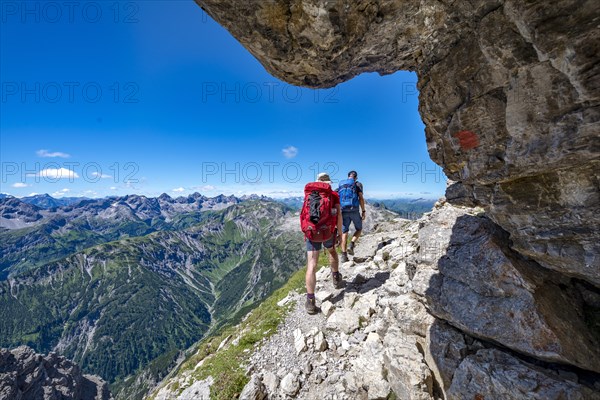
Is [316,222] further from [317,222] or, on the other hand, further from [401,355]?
[401,355]

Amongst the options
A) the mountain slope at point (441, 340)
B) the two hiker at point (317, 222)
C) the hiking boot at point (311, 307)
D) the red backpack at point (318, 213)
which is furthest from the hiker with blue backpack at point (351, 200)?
the hiking boot at point (311, 307)

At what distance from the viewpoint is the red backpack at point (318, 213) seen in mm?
10555

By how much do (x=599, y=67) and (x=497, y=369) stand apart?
6.32 meters

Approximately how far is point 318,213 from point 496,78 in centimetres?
676

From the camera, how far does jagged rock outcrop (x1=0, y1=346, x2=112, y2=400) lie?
58500 millimetres

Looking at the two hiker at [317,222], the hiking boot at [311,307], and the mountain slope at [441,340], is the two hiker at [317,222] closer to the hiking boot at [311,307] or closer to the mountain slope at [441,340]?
the hiking boot at [311,307]

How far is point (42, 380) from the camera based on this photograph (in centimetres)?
6531

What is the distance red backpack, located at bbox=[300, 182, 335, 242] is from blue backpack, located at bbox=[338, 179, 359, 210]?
4.11m

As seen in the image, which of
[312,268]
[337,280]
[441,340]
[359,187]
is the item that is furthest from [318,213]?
[359,187]

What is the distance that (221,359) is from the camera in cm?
→ 1012

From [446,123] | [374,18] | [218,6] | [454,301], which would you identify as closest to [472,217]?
[454,301]

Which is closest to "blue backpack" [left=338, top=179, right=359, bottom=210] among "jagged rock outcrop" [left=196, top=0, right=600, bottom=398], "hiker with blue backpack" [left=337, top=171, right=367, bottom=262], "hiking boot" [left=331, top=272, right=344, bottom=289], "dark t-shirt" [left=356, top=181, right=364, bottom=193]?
"hiker with blue backpack" [left=337, top=171, right=367, bottom=262]

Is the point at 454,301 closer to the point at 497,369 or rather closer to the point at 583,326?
the point at 497,369

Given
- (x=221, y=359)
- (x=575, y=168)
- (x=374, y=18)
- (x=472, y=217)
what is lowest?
(x=221, y=359)
